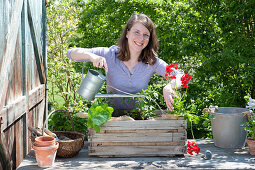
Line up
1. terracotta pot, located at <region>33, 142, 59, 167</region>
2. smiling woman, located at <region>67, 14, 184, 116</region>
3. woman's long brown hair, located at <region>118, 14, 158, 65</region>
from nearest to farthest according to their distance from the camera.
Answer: terracotta pot, located at <region>33, 142, 59, 167</region> → smiling woman, located at <region>67, 14, 184, 116</region> → woman's long brown hair, located at <region>118, 14, 158, 65</region>

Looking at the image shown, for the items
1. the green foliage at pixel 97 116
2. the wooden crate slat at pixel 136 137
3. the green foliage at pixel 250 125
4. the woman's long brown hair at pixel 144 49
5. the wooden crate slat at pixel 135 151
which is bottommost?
the wooden crate slat at pixel 135 151

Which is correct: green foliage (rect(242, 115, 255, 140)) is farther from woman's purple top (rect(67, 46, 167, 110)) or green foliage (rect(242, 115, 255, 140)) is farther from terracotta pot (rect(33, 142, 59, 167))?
terracotta pot (rect(33, 142, 59, 167))

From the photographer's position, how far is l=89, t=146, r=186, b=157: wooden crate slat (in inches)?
71.9

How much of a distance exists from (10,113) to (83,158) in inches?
26.2

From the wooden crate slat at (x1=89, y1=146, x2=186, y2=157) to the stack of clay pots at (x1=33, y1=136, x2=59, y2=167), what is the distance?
26cm

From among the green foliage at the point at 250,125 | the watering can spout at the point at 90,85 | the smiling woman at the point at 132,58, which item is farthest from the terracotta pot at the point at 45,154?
the green foliage at the point at 250,125

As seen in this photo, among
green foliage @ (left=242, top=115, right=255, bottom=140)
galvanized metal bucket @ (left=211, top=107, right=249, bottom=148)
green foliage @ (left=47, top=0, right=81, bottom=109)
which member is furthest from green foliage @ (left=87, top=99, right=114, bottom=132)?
green foliage @ (left=47, top=0, right=81, bottom=109)

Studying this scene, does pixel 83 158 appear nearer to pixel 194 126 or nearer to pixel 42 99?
pixel 42 99

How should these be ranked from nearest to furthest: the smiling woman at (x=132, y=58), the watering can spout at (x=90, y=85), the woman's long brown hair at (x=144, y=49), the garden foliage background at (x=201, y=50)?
1. the watering can spout at (x=90, y=85)
2. the smiling woman at (x=132, y=58)
3. the woman's long brown hair at (x=144, y=49)
4. the garden foliage background at (x=201, y=50)

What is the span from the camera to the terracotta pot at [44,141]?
5.35 feet

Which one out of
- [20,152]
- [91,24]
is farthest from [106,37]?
[20,152]

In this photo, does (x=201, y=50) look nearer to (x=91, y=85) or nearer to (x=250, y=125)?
(x=250, y=125)

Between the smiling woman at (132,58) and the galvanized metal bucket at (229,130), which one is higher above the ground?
the smiling woman at (132,58)

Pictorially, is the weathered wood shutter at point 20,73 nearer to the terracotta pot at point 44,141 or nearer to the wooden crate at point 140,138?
the terracotta pot at point 44,141
